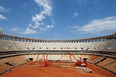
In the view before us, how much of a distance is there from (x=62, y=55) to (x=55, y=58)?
20.5ft

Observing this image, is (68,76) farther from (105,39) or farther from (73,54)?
(105,39)

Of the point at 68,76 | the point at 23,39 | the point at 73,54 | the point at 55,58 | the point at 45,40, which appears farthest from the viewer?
the point at 45,40

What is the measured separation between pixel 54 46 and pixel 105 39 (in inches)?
1733

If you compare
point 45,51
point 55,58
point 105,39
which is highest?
point 105,39

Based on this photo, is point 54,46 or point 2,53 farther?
point 54,46

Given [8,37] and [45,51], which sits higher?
[8,37]

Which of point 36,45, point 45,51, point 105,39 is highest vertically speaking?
point 105,39

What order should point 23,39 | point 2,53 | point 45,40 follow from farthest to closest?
point 45,40 → point 23,39 → point 2,53

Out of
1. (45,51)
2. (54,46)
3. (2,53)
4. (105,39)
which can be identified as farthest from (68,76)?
(105,39)

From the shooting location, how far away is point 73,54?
60625 mm

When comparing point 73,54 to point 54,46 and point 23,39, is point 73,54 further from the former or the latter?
point 23,39

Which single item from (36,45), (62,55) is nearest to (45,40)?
(36,45)

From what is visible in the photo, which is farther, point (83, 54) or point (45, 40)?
point (45, 40)

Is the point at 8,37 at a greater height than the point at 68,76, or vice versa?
the point at 8,37
